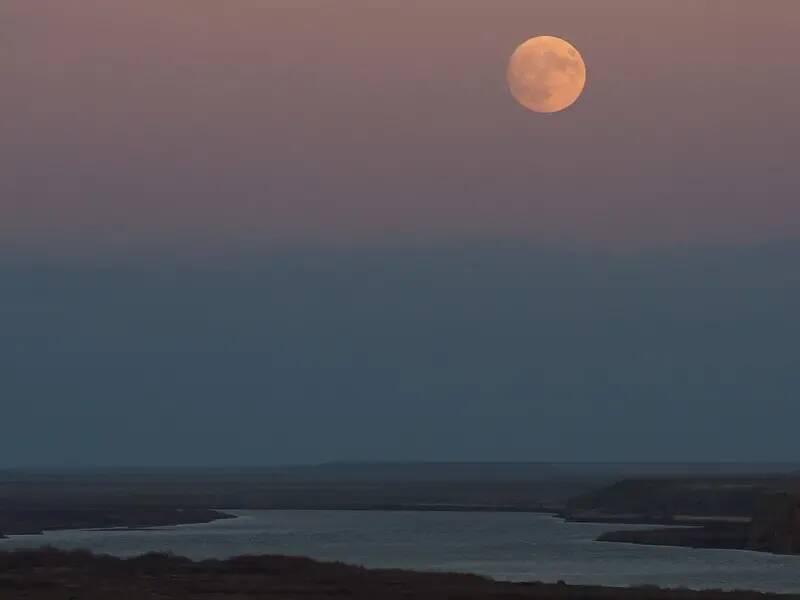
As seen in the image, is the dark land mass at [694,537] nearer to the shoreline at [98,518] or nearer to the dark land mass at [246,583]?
the dark land mass at [246,583]

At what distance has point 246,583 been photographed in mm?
64625

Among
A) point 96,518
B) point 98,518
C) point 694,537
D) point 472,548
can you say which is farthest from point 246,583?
point 96,518

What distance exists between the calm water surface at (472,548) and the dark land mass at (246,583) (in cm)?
945

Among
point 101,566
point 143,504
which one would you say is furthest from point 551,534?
point 143,504

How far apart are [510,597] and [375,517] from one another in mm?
100516

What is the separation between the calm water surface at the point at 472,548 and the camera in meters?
80.6

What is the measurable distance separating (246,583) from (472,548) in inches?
1652

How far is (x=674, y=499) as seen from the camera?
154 meters

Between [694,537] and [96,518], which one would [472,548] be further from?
[96,518]

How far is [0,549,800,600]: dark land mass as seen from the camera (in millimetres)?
60531

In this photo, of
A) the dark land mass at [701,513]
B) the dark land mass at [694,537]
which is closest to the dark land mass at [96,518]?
the dark land mass at [701,513]

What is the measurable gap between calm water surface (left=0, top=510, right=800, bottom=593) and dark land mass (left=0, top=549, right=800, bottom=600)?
9.45 m

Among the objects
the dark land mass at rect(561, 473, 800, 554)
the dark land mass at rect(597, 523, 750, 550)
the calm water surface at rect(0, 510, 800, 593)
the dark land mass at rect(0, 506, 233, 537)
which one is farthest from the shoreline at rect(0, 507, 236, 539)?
the dark land mass at rect(597, 523, 750, 550)

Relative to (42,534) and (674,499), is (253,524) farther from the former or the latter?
(674,499)
